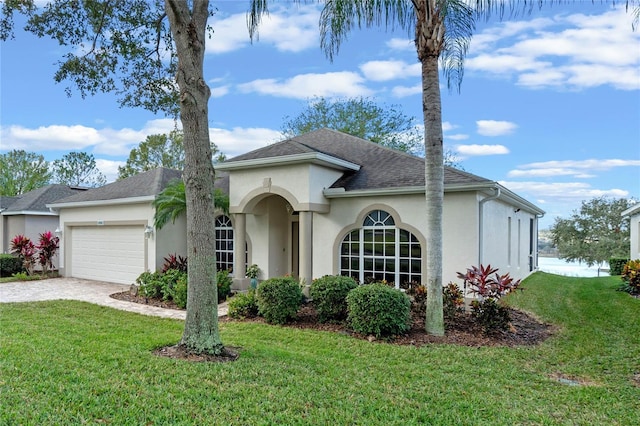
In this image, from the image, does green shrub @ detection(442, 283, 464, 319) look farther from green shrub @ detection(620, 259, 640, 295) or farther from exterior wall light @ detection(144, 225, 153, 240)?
exterior wall light @ detection(144, 225, 153, 240)

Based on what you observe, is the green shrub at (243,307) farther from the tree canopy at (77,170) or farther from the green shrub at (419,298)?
the tree canopy at (77,170)

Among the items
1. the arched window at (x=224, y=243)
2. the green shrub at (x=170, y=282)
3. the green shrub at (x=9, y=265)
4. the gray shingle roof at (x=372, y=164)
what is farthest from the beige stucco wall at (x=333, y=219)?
the green shrub at (x=9, y=265)

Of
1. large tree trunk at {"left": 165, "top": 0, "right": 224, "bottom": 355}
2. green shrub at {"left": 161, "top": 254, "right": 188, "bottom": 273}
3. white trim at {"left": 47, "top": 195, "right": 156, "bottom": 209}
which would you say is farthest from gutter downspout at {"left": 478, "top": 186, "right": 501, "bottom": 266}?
white trim at {"left": 47, "top": 195, "right": 156, "bottom": 209}

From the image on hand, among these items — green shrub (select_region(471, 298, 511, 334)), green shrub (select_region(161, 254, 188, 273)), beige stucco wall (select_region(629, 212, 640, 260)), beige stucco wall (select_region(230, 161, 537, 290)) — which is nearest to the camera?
green shrub (select_region(471, 298, 511, 334))

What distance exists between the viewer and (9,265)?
19.2 m

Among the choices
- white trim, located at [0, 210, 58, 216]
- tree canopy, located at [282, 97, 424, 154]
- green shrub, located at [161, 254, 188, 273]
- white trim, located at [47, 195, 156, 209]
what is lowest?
green shrub, located at [161, 254, 188, 273]

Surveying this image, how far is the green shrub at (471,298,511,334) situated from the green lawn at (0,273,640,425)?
0.91 meters

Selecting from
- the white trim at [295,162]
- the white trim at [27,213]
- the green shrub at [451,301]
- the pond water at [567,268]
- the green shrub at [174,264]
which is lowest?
the pond water at [567,268]

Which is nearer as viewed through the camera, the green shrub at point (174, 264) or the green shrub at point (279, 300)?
the green shrub at point (279, 300)

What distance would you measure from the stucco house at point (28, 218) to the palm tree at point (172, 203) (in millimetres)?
10031

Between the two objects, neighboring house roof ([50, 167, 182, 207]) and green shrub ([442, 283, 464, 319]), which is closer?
green shrub ([442, 283, 464, 319])

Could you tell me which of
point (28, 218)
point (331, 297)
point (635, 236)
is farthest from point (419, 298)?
point (28, 218)

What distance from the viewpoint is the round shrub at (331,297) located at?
9430mm

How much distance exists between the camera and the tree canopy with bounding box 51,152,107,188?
41.4 metres
